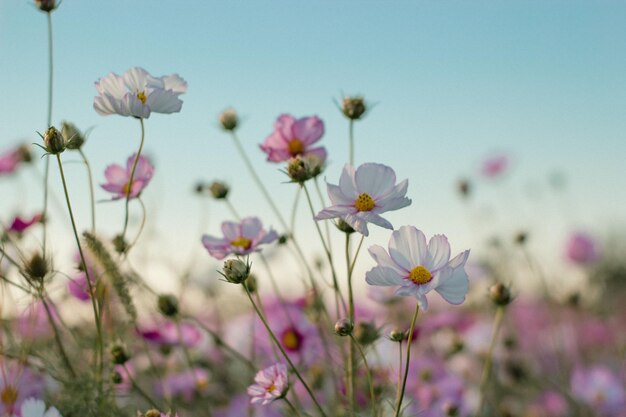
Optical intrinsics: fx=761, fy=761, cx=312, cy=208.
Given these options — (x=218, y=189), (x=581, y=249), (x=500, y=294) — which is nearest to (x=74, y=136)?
(x=218, y=189)

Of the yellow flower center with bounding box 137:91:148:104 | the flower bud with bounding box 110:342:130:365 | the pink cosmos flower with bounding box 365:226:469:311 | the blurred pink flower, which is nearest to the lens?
the pink cosmos flower with bounding box 365:226:469:311

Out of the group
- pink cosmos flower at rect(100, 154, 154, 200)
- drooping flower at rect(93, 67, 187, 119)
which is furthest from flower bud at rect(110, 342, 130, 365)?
drooping flower at rect(93, 67, 187, 119)

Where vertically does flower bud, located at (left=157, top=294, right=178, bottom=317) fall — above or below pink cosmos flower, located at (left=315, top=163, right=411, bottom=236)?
below

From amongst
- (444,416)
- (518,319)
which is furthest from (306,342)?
(518,319)

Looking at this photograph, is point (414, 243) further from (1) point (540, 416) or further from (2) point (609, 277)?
(2) point (609, 277)

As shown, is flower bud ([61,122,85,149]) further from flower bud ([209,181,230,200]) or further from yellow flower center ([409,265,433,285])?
yellow flower center ([409,265,433,285])

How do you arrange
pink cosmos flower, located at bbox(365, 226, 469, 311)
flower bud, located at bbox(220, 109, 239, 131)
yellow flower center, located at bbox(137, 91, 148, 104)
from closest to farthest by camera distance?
pink cosmos flower, located at bbox(365, 226, 469, 311)
yellow flower center, located at bbox(137, 91, 148, 104)
flower bud, located at bbox(220, 109, 239, 131)

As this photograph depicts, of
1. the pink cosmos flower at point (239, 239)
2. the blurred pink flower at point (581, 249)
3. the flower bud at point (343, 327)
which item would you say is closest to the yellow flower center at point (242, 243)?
the pink cosmos flower at point (239, 239)
